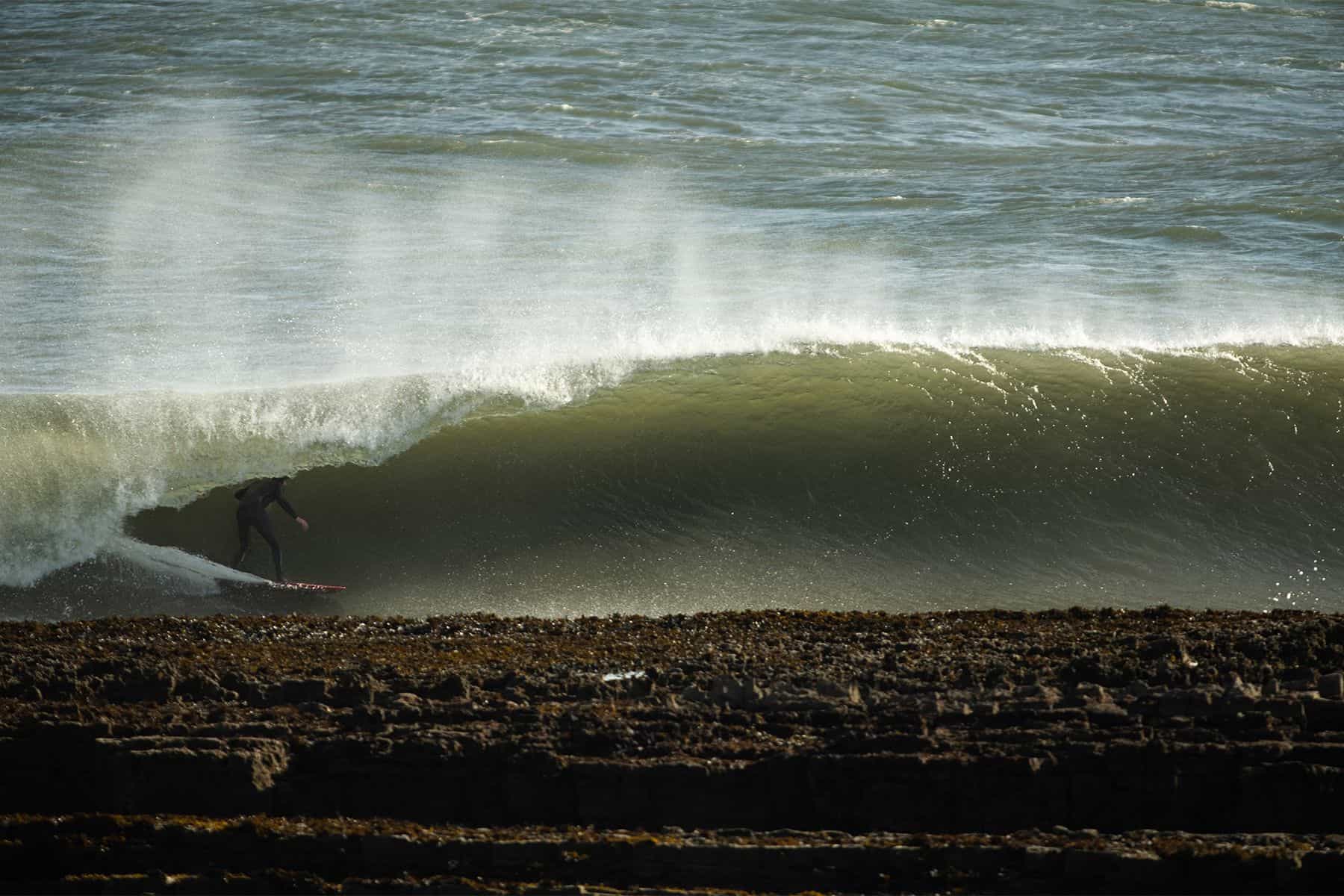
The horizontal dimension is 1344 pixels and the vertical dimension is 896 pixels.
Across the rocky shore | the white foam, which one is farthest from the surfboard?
the rocky shore

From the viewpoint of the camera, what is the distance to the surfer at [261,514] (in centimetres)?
945

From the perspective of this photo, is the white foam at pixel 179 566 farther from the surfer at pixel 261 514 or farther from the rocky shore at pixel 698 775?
the rocky shore at pixel 698 775

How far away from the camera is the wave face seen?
8.96 metres

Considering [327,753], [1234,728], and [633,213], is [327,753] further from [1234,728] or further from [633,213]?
[633,213]

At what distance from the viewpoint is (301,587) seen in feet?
29.8

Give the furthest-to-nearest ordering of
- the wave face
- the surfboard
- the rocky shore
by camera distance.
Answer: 1. the surfboard
2. the wave face
3. the rocky shore

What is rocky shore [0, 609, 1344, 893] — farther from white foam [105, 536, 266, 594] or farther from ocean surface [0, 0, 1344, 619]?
white foam [105, 536, 266, 594]

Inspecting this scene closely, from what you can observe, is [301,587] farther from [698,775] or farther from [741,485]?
[698,775]

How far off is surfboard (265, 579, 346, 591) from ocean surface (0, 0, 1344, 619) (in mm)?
141

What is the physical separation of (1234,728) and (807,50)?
18807 millimetres

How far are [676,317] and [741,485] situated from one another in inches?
121

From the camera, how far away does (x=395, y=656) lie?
6844mm

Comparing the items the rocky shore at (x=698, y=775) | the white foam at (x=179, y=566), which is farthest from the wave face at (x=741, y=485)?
the rocky shore at (x=698, y=775)

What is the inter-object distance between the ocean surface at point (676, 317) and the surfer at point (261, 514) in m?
0.15
